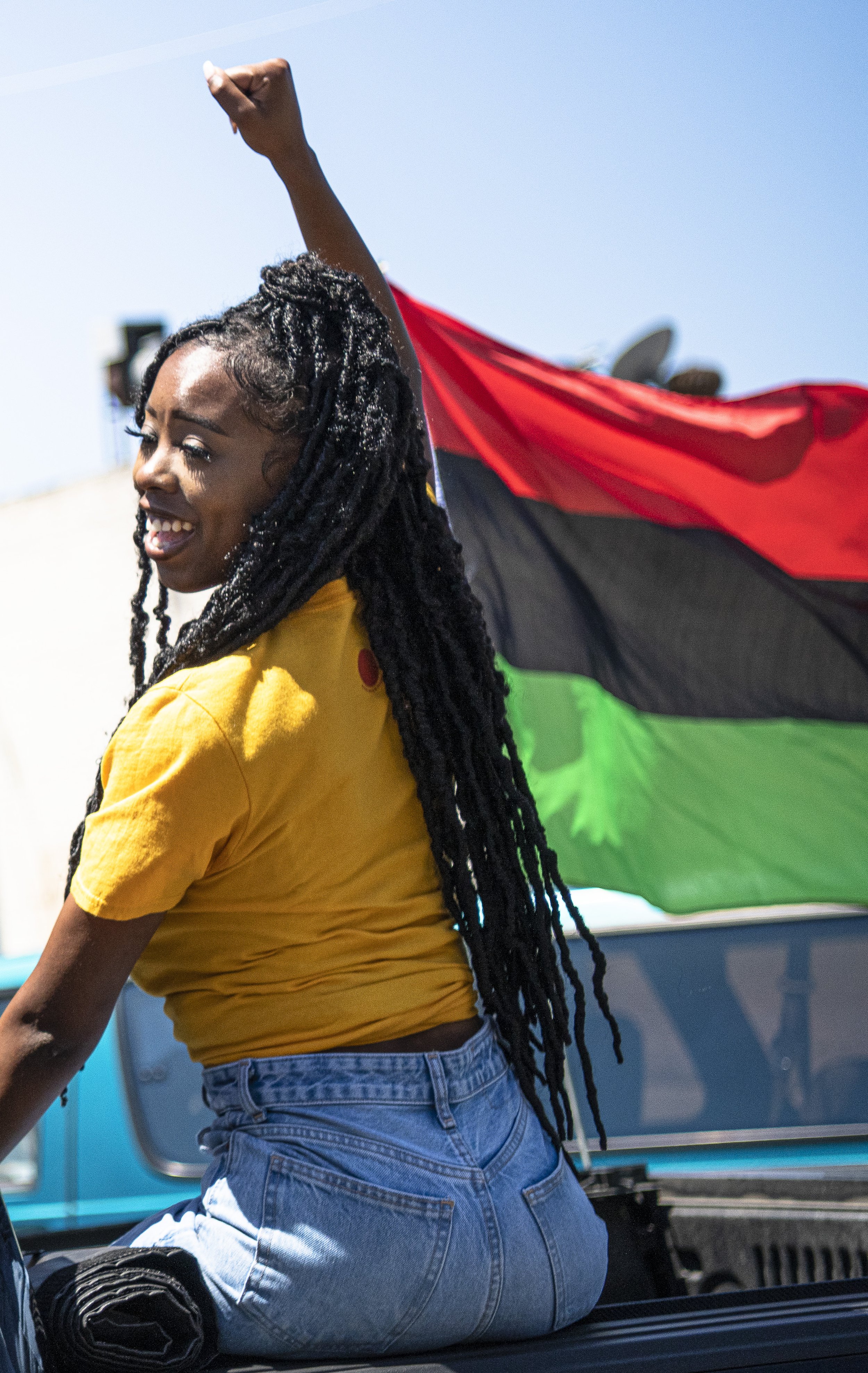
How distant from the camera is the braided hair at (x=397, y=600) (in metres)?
1.63

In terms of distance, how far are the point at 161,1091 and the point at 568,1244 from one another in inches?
111

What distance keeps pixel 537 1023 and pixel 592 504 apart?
6.18 feet

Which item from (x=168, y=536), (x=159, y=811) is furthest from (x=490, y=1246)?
(x=168, y=536)

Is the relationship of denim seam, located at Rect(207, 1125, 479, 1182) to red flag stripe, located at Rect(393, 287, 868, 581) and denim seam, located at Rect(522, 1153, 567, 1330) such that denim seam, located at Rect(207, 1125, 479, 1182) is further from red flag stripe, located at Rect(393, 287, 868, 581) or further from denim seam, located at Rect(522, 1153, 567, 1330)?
red flag stripe, located at Rect(393, 287, 868, 581)

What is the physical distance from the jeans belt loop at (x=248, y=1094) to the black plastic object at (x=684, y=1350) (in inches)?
10.3

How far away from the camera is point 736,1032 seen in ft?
12.2

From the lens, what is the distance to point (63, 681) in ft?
45.5

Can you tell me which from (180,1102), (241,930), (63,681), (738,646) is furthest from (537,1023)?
(63,681)

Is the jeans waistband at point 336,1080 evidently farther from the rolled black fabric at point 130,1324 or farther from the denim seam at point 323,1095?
the rolled black fabric at point 130,1324

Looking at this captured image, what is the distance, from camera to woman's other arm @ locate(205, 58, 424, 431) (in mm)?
Result: 1976

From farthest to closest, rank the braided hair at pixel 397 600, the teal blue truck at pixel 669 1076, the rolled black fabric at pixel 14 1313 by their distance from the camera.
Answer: the teal blue truck at pixel 669 1076 < the braided hair at pixel 397 600 < the rolled black fabric at pixel 14 1313

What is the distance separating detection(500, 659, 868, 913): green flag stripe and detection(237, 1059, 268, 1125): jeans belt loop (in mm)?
1760

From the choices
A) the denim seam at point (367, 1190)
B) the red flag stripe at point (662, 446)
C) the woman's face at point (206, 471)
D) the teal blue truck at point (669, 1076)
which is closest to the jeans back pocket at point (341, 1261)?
the denim seam at point (367, 1190)

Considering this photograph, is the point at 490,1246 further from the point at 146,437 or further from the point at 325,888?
the point at 146,437
